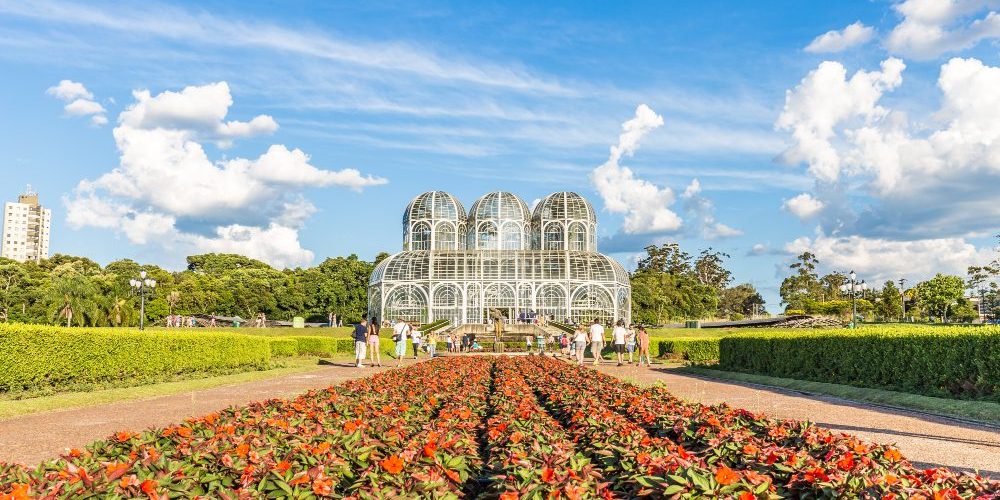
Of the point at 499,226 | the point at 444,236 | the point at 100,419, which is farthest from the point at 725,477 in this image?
the point at 444,236

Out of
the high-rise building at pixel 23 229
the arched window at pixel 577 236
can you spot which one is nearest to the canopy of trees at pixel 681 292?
the arched window at pixel 577 236

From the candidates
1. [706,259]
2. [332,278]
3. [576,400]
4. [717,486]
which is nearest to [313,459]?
[717,486]

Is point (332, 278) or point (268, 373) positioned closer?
point (268, 373)

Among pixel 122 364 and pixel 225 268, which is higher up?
pixel 225 268

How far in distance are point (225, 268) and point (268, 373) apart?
97.1m

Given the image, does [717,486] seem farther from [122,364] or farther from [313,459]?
[122,364]

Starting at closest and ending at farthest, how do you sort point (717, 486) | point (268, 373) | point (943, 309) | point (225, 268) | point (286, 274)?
1. point (717, 486)
2. point (268, 373)
3. point (943, 309)
4. point (286, 274)
5. point (225, 268)

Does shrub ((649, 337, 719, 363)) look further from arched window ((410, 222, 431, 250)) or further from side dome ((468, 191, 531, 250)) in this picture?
arched window ((410, 222, 431, 250))

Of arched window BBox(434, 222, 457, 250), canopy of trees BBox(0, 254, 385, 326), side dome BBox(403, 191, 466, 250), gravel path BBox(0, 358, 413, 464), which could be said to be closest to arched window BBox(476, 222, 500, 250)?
side dome BBox(403, 191, 466, 250)

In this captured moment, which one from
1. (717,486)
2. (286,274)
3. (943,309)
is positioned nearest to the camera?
(717,486)

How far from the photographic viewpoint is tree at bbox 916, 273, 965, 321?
219ft

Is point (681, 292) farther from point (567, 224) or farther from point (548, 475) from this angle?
point (548, 475)

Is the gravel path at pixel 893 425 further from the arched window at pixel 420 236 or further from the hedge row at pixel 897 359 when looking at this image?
the arched window at pixel 420 236

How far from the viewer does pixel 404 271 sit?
48312 mm
